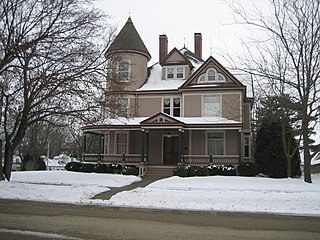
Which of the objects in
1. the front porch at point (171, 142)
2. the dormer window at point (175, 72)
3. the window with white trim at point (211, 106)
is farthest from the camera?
the dormer window at point (175, 72)

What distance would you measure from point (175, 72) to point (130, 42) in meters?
4.51

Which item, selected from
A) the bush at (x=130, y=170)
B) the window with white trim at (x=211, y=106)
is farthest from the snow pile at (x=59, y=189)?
the window with white trim at (x=211, y=106)

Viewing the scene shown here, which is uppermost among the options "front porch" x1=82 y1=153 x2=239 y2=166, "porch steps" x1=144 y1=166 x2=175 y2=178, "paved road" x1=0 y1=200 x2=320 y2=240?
"front porch" x1=82 y1=153 x2=239 y2=166

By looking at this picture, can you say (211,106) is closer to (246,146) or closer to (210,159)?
(210,159)

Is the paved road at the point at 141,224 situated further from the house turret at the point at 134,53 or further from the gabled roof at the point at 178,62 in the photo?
the gabled roof at the point at 178,62

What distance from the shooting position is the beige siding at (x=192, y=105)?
28.7m

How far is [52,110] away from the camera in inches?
759

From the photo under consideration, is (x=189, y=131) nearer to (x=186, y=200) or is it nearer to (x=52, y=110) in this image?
(x=52, y=110)

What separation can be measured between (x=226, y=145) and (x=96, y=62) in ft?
43.2

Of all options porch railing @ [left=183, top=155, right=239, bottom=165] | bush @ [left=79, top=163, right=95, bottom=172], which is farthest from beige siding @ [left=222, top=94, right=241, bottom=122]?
bush @ [left=79, top=163, right=95, bottom=172]

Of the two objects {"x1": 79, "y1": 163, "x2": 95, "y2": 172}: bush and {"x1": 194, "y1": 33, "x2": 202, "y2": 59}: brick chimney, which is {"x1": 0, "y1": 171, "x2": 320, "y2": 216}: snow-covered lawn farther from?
{"x1": 194, "y1": 33, "x2": 202, "y2": 59}: brick chimney

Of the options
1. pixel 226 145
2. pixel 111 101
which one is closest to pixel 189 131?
pixel 226 145

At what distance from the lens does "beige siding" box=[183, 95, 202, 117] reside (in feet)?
94.1

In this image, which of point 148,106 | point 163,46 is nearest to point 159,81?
point 148,106
